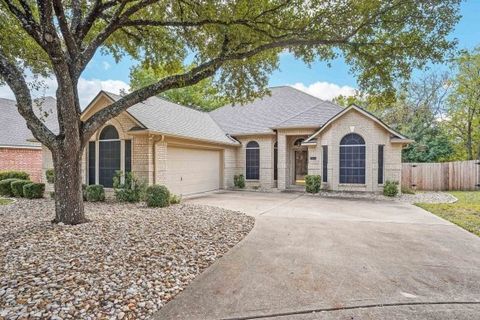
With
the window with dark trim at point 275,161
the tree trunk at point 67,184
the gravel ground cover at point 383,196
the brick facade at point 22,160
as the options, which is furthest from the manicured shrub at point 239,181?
the brick facade at point 22,160

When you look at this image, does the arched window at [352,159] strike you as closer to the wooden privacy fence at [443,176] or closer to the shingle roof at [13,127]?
the wooden privacy fence at [443,176]

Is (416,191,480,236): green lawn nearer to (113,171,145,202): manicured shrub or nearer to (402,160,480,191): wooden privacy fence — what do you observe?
(402,160,480,191): wooden privacy fence

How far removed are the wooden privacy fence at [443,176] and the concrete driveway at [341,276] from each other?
36.3 ft

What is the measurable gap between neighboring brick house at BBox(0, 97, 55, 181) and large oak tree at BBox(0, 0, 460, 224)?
40.4 ft

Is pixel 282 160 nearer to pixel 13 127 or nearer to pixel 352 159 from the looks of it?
pixel 352 159

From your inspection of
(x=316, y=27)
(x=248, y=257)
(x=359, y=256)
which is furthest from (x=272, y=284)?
(x=316, y=27)

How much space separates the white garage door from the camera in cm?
1294

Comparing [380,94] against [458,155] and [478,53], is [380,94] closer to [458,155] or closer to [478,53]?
[478,53]

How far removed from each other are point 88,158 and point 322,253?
37.8 feet

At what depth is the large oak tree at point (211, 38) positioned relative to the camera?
6.27 meters

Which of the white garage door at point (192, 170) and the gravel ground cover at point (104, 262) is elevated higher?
the white garage door at point (192, 170)

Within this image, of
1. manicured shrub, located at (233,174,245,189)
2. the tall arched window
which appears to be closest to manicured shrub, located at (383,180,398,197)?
manicured shrub, located at (233,174,245,189)

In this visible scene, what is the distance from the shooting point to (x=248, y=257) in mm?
4996

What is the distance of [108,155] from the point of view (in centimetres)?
1224
